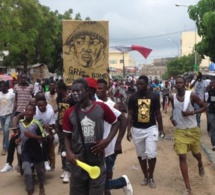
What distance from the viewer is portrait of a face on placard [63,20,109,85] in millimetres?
→ 9508

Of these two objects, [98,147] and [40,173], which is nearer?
[98,147]

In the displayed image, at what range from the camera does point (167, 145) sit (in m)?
10.2

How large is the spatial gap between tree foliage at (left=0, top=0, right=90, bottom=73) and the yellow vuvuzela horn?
48.1 ft

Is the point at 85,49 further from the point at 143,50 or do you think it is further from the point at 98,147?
the point at 98,147

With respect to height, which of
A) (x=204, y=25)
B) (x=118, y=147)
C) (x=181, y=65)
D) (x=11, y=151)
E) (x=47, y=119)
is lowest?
(x=11, y=151)

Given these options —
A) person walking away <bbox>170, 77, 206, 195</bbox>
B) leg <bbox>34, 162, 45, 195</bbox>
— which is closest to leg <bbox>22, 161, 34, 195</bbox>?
leg <bbox>34, 162, 45, 195</bbox>

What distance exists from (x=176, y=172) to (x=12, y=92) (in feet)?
14.5

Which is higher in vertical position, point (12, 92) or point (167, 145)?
point (12, 92)

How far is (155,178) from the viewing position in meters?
7.00

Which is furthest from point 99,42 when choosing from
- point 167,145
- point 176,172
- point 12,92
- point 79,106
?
point 79,106

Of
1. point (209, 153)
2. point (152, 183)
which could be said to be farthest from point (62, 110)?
point (209, 153)

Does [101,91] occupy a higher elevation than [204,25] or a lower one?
lower

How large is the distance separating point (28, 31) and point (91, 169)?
20075mm

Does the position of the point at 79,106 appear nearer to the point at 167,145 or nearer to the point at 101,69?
the point at 101,69
